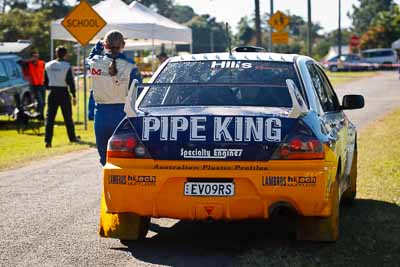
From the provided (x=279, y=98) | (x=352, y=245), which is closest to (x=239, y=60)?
(x=279, y=98)

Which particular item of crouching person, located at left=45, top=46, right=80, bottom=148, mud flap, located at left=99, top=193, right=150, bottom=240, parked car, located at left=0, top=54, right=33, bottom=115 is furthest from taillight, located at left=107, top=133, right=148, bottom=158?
parked car, located at left=0, top=54, right=33, bottom=115

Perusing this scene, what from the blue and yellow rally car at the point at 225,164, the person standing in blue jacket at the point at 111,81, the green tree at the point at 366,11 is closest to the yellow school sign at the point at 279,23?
the person standing in blue jacket at the point at 111,81

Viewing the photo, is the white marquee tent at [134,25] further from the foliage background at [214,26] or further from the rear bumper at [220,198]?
the rear bumper at [220,198]

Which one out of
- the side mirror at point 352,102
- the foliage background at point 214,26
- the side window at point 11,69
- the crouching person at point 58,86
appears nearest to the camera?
the side mirror at point 352,102

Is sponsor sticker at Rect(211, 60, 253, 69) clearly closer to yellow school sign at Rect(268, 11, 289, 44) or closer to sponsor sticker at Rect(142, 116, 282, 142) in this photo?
sponsor sticker at Rect(142, 116, 282, 142)

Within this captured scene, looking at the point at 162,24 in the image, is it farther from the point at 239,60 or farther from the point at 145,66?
the point at 145,66

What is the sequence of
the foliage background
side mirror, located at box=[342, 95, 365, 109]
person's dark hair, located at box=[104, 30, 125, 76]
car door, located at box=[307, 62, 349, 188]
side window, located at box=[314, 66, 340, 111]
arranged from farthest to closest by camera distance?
the foliage background → person's dark hair, located at box=[104, 30, 125, 76] → side mirror, located at box=[342, 95, 365, 109] → side window, located at box=[314, 66, 340, 111] → car door, located at box=[307, 62, 349, 188]

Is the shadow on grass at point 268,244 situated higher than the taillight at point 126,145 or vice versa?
the taillight at point 126,145

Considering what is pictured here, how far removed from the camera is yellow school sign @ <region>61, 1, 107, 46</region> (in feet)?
59.7

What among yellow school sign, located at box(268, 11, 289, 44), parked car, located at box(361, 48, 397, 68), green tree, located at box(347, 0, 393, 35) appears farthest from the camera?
green tree, located at box(347, 0, 393, 35)

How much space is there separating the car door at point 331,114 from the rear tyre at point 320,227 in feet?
1.83

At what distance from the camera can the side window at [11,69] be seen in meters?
22.0

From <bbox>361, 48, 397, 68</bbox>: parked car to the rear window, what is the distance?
6231 centimetres

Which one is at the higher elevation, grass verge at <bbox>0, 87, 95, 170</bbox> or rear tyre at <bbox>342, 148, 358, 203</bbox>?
rear tyre at <bbox>342, 148, 358, 203</bbox>
